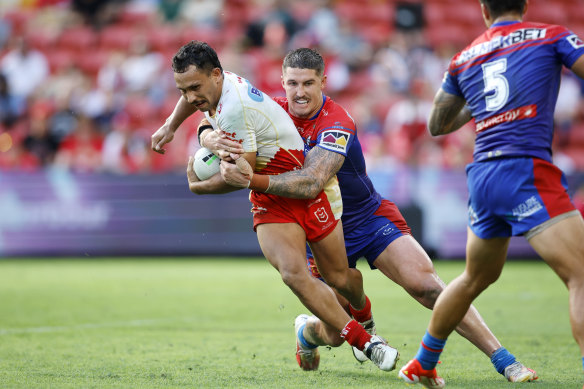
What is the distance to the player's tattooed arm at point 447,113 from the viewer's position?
502 cm

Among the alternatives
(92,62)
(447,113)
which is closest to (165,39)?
(92,62)

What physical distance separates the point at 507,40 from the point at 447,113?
2.03 ft

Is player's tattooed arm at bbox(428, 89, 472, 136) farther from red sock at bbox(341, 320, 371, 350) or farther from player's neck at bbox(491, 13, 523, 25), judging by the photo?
red sock at bbox(341, 320, 371, 350)

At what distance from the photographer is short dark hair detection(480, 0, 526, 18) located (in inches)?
186

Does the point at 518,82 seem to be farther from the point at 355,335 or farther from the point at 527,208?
the point at 355,335

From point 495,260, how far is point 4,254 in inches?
515

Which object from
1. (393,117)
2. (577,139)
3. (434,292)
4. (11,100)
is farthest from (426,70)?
(434,292)

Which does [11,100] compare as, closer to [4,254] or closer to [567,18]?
[4,254]

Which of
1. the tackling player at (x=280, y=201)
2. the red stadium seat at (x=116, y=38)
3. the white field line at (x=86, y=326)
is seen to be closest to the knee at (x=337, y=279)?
the tackling player at (x=280, y=201)

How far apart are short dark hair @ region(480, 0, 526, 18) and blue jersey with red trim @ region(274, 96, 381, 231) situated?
58.8 inches

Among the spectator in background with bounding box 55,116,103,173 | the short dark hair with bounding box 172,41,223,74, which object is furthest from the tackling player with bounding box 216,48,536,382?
the spectator in background with bounding box 55,116,103,173

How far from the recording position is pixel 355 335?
5.49m

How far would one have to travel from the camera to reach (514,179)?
4570 mm

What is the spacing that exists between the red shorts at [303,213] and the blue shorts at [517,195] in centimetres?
139
